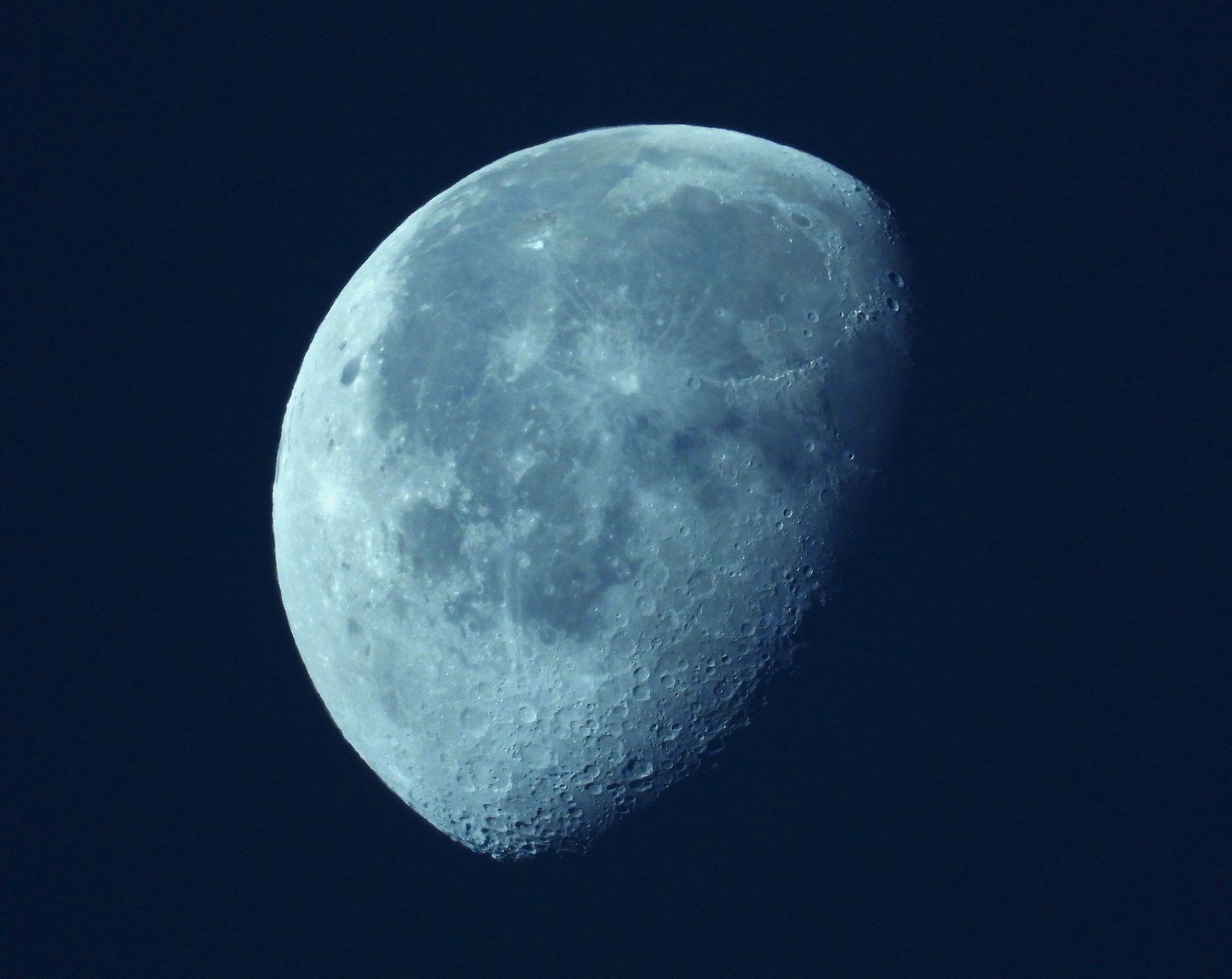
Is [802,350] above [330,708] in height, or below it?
above

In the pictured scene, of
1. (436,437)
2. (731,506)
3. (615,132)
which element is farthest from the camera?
(615,132)

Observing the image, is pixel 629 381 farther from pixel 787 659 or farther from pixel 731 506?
pixel 787 659

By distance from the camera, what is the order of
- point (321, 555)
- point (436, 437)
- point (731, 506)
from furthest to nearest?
point (321, 555)
point (436, 437)
point (731, 506)

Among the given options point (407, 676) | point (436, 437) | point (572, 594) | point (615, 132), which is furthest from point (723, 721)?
point (615, 132)

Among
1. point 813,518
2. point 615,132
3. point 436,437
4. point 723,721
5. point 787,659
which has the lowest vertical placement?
point 723,721

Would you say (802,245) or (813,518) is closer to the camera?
(813,518)

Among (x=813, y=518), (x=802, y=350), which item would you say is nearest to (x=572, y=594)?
(x=813, y=518)
